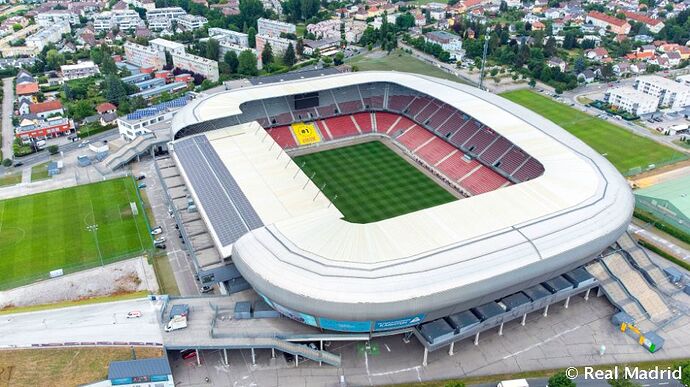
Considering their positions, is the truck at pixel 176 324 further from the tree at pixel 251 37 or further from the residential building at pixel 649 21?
the residential building at pixel 649 21

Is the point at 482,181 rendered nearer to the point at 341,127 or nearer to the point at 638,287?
the point at 638,287

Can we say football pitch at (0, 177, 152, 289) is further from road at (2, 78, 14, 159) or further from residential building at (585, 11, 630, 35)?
residential building at (585, 11, 630, 35)

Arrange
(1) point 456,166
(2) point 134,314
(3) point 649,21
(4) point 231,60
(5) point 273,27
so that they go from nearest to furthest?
(2) point 134,314
(1) point 456,166
(4) point 231,60
(3) point 649,21
(5) point 273,27

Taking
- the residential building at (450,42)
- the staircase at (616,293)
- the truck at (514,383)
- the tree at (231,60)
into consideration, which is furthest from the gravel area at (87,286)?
the residential building at (450,42)

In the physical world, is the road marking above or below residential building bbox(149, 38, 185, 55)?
below

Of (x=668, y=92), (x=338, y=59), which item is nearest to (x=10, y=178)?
(x=338, y=59)

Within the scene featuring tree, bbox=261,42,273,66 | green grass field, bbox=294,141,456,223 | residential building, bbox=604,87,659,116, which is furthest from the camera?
tree, bbox=261,42,273,66

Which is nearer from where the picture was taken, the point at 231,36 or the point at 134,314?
the point at 134,314

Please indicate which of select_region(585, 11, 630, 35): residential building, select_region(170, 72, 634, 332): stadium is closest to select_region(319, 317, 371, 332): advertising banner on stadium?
select_region(170, 72, 634, 332): stadium
